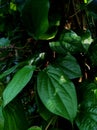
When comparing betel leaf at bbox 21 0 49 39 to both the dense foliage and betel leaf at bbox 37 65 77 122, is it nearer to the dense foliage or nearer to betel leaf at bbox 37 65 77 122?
the dense foliage

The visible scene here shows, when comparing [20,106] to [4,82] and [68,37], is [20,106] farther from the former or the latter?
[68,37]

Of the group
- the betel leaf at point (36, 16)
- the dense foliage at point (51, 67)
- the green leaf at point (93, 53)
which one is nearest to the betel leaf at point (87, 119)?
the dense foliage at point (51, 67)

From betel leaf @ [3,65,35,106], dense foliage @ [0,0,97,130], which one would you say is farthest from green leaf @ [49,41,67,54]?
betel leaf @ [3,65,35,106]

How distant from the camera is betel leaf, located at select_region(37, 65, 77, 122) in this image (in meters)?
0.69

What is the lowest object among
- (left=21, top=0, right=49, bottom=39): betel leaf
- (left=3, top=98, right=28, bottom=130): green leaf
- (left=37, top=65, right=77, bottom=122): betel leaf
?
(left=3, top=98, right=28, bottom=130): green leaf

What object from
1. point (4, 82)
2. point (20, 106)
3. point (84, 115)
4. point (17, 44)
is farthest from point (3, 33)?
point (84, 115)

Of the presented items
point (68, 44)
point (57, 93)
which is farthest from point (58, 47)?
point (57, 93)

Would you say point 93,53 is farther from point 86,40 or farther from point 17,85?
point 17,85

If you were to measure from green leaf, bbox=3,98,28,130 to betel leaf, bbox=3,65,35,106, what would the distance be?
0.34 ft

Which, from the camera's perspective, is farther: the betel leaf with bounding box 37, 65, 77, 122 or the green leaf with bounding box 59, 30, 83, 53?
the green leaf with bounding box 59, 30, 83, 53

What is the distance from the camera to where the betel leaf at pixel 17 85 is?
0.69m

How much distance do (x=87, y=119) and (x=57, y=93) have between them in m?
0.11

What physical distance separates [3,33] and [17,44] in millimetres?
223

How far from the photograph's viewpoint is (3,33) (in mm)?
1206
